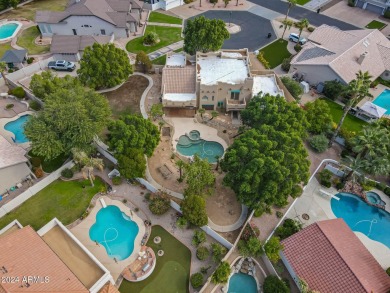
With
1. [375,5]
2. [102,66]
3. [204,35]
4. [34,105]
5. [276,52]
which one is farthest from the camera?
[375,5]

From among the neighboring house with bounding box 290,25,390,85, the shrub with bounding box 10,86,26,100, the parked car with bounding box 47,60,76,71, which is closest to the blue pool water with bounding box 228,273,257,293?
the neighboring house with bounding box 290,25,390,85

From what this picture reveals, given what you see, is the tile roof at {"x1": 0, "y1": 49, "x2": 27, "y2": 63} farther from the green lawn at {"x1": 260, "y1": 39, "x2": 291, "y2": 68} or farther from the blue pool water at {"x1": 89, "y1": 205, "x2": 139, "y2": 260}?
the green lawn at {"x1": 260, "y1": 39, "x2": 291, "y2": 68}

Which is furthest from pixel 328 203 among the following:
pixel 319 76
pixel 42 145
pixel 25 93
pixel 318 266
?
pixel 25 93

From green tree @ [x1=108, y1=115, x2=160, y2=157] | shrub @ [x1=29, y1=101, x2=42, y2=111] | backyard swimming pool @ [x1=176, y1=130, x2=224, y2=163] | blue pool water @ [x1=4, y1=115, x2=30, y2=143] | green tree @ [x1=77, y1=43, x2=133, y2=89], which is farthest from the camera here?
shrub @ [x1=29, y1=101, x2=42, y2=111]

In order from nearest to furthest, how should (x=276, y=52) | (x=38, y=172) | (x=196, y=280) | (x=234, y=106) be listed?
(x=196, y=280) → (x=38, y=172) → (x=234, y=106) → (x=276, y=52)

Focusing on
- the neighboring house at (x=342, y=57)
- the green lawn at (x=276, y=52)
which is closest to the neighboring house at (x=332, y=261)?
the neighboring house at (x=342, y=57)

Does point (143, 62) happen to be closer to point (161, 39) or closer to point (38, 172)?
point (161, 39)

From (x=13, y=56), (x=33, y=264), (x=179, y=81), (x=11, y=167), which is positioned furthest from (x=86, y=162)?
(x=13, y=56)
